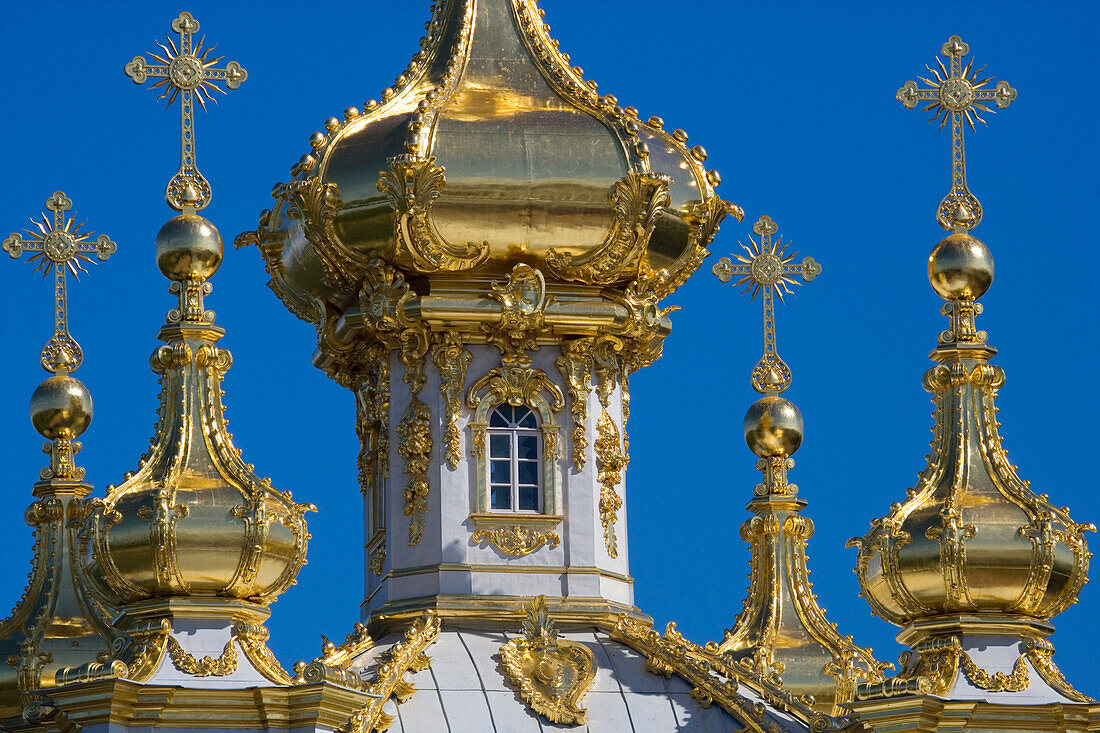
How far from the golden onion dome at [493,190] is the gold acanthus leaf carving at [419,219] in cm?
2

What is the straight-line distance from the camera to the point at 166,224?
39781 mm

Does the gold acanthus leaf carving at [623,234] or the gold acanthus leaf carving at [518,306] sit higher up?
the gold acanthus leaf carving at [623,234]

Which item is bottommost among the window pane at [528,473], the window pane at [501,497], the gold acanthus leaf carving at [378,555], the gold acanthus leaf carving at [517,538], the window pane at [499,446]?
the gold acanthus leaf carving at [517,538]

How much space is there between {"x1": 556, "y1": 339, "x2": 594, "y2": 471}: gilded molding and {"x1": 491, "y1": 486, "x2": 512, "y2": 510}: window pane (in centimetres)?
81

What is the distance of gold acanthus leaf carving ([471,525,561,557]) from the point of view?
4262cm

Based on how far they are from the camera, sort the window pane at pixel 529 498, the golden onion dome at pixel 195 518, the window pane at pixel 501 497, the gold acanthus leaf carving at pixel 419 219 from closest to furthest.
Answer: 1. the golden onion dome at pixel 195 518
2. the gold acanthus leaf carving at pixel 419 219
3. the window pane at pixel 501 497
4. the window pane at pixel 529 498

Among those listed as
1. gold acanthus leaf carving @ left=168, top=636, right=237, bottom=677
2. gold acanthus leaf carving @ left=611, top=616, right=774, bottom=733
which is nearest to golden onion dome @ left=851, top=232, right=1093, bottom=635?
gold acanthus leaf carving @ left=611, top=616, right=774, bottom=733

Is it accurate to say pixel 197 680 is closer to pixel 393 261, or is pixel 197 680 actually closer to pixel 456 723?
pixel 456 723

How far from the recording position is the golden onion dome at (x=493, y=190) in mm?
42781

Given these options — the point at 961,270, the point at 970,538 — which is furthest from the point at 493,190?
the point at 970,538

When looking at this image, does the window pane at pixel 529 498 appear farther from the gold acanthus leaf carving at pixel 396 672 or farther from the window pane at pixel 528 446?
the gold acanthus leaf carving at pixel 396 672

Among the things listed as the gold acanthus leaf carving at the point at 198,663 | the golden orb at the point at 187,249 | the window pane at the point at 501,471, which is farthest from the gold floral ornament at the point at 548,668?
the golden orb at the point at 187,249

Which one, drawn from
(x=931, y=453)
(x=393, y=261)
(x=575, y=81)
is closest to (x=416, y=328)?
(x=393, y=261)

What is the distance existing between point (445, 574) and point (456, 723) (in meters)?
2.48
